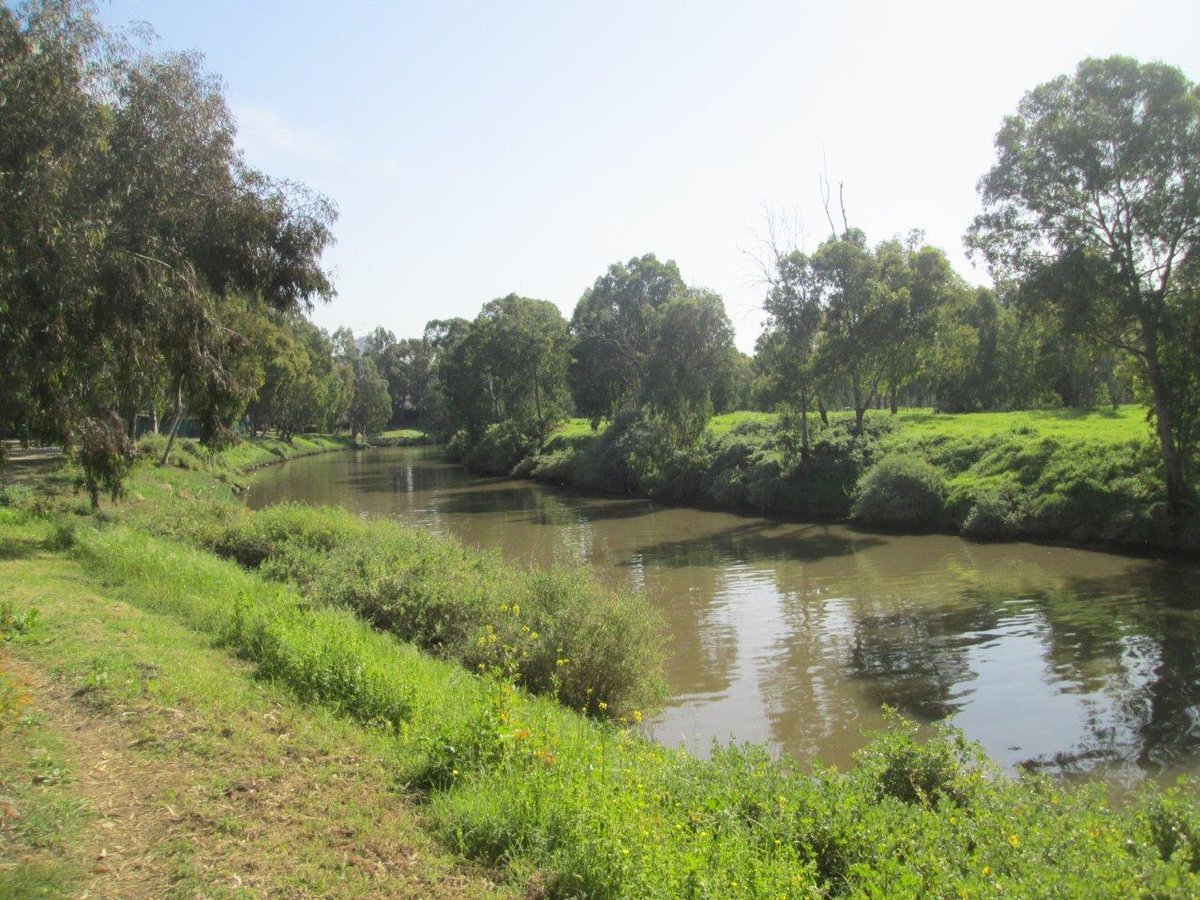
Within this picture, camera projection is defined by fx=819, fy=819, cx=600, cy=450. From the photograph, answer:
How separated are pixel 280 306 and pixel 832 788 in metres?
15.6

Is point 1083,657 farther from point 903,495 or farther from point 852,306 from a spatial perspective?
point 852,306

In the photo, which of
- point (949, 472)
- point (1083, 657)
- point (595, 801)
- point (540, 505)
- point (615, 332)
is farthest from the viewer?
point (615, 332)

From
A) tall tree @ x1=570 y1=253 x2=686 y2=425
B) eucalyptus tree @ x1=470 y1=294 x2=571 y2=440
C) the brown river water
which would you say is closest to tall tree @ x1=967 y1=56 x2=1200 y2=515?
the brown river water

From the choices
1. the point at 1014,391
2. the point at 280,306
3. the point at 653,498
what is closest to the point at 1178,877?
the point at 280,306

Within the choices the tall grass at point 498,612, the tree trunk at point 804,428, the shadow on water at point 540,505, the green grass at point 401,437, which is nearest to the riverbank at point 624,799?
the tall grass at point 498,612

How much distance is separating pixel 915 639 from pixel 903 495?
533 inches

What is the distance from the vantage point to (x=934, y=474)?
2814cm

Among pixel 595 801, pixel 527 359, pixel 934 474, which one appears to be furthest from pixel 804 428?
pixel 595 801

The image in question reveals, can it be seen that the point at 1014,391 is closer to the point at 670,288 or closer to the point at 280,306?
the point at 670,288

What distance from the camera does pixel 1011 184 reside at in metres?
22.9

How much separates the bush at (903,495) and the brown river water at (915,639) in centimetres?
142

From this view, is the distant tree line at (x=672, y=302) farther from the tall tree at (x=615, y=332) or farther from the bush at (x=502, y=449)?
the bush at (x=502, y=449)

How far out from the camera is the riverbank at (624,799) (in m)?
4.70

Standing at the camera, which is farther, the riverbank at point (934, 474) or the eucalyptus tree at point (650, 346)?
the eucalyptus tree at point (650, 346)
